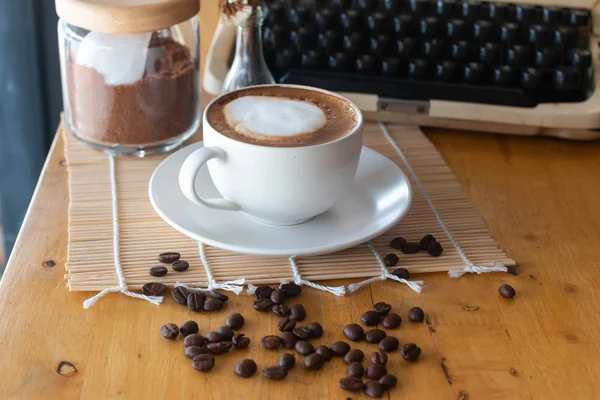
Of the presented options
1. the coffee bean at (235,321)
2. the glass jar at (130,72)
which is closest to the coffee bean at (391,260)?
the coffee bean at (235,321)

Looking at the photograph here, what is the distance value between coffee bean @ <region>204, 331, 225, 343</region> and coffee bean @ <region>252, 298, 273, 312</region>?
0.07m

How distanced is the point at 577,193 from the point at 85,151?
2.50 feet

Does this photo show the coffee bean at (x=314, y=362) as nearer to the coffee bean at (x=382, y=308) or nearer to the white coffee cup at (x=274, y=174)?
the coffee bean at (x=382, y=308)

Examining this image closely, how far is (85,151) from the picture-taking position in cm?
117

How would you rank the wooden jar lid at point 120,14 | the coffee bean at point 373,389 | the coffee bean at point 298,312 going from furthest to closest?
the wooden jar lid at point 120,14 < the coffee bean at point 298,312 < the coffee bean at point 373,389

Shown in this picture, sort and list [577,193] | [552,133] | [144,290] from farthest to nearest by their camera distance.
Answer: [552,133] < [577,193] < [144,290]

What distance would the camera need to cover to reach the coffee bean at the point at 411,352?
30.0 inches

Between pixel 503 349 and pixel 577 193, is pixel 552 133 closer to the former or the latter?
pixel 577 193

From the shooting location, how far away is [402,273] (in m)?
0.89

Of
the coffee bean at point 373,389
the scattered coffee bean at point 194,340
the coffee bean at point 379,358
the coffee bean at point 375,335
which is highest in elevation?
the coffee bean at point 373,389

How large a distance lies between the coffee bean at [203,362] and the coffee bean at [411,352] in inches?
7.8

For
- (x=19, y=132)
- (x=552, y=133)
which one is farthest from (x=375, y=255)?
(x=19, y=132)

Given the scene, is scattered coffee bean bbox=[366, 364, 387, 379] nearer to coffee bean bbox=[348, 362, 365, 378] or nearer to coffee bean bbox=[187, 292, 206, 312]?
coffee bean bbox=[348, 362, 365, 378]

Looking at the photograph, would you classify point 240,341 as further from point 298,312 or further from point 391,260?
point 391,260
